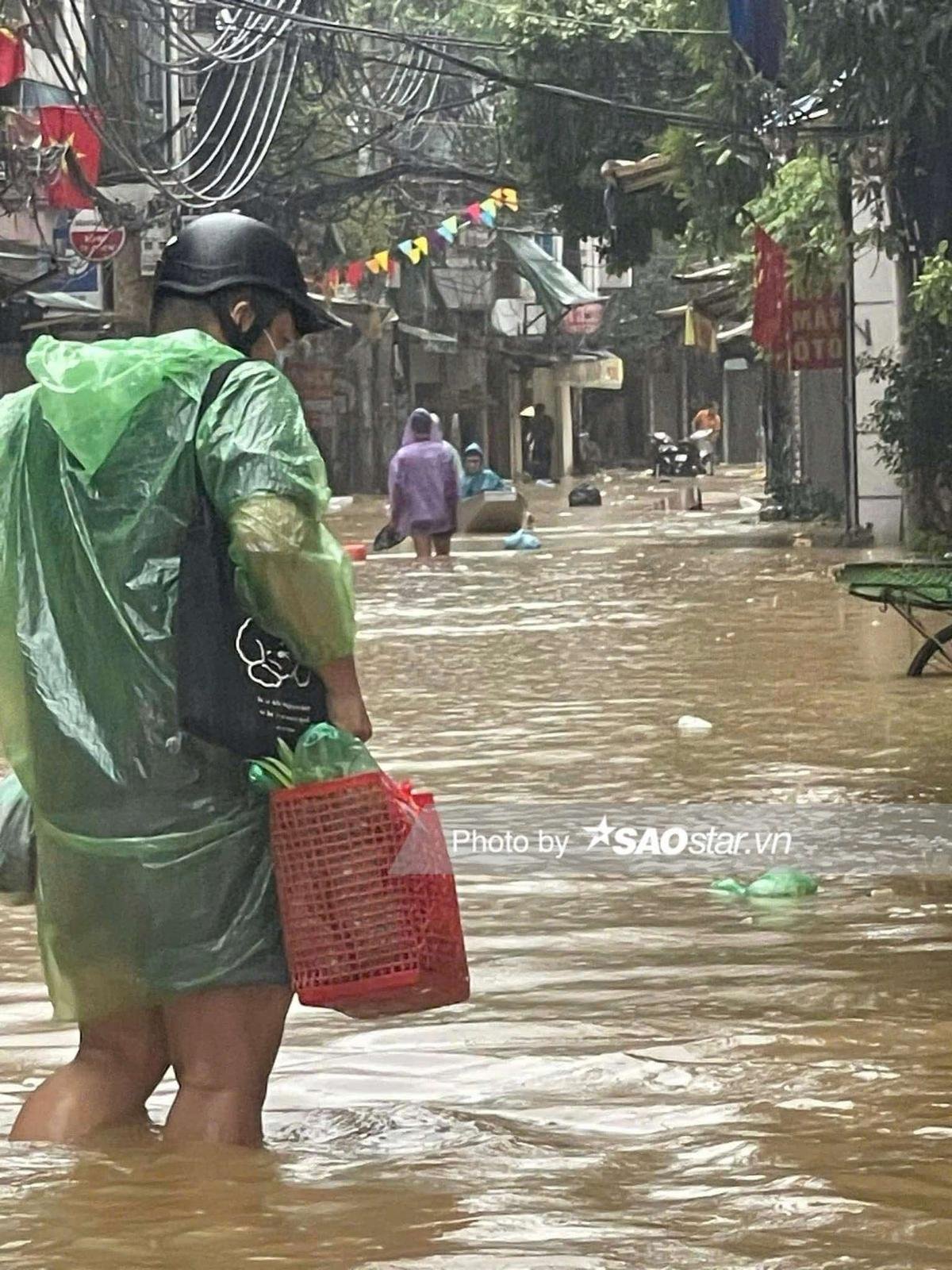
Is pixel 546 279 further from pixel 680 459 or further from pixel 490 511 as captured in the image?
pixel 490 511

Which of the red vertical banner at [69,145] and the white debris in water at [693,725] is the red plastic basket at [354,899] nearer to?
the white debris in water at [693,725]

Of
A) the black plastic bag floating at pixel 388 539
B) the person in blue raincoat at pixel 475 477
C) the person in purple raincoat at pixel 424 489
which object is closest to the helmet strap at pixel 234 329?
the person in purple raincoat at pixel 424 489

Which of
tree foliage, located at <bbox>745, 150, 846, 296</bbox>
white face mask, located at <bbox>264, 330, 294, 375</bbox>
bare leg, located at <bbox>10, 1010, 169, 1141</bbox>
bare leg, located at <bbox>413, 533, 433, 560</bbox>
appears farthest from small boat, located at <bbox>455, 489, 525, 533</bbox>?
bare leg, located at <bbox>10, 1010, 169, 1141</bbox>

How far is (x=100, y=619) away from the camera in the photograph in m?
3.81

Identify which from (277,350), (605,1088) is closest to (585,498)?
(605,1088)

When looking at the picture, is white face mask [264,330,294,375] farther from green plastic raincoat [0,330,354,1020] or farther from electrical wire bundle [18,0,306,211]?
electrical wire bundle [18,0,306,211]

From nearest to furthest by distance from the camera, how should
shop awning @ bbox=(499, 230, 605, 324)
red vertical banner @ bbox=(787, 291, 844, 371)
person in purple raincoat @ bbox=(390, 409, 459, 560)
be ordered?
1. person in purple raincoat @ bbox=(390, 409, 459, 560)
2. red vertical banner @ bbox=(787, 291, 844, 371)
3. shop awning @ bbox=(499, 230, 605, 324)

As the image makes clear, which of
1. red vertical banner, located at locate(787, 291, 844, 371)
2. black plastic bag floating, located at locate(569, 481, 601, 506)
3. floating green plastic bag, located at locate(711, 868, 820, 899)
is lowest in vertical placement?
black plastic bag floating, located at locate(569, 481, 601, 506)

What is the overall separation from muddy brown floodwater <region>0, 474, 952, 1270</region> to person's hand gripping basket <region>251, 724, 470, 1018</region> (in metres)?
0.35

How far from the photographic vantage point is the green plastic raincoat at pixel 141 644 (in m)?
3.69

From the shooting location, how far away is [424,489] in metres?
23.4

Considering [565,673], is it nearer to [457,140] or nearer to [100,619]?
[100,619]

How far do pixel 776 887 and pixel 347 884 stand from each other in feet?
9.81

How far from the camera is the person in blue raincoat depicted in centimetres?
2855
